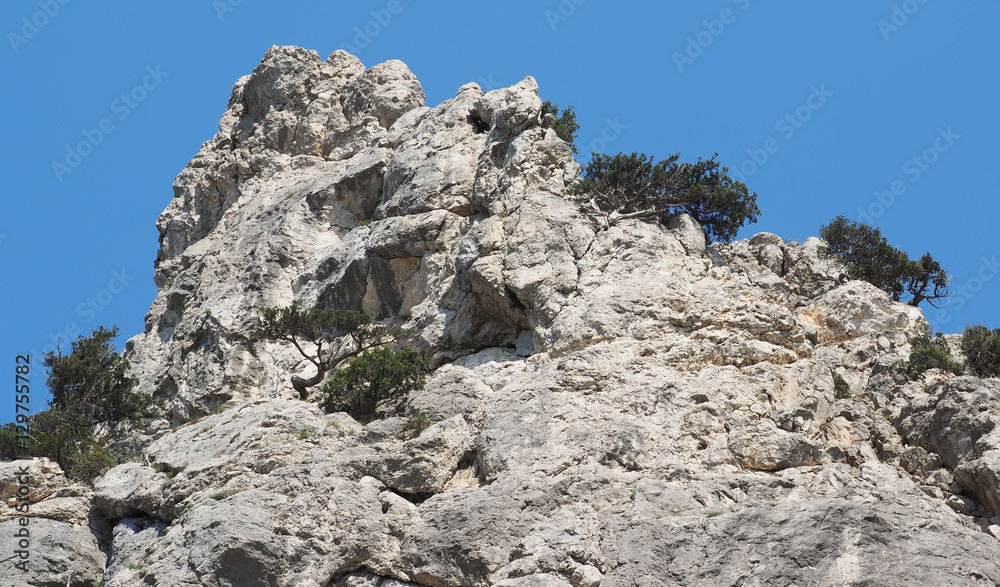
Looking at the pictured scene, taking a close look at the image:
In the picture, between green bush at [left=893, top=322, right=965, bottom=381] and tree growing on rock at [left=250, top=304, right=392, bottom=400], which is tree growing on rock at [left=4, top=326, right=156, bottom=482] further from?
green bush at [left=893, top=322, right=965, bottom=381]

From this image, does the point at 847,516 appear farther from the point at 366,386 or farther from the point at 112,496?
the point at 112,496

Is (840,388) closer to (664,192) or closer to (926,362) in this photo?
(926,362)

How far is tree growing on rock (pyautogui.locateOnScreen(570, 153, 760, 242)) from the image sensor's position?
3766 centimetres

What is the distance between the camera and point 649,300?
3183 centimetres

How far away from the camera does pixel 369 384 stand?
31.7 m

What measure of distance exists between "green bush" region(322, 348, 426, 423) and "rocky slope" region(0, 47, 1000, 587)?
1.26 m

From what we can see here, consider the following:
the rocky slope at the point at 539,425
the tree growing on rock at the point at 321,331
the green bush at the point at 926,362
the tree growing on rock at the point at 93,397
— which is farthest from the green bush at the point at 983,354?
the tree growing on rock at the point at 93,397

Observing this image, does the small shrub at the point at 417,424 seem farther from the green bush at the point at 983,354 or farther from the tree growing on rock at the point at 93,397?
the green bush at the point at 983,354

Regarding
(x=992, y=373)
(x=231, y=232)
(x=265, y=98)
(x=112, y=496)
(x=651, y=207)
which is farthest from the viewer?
(x=265, y=98)

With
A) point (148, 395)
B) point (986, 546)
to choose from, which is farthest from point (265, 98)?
point (986, 546)

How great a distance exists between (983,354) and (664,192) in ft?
45.2

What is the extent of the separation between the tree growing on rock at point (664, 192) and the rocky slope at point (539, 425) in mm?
1411

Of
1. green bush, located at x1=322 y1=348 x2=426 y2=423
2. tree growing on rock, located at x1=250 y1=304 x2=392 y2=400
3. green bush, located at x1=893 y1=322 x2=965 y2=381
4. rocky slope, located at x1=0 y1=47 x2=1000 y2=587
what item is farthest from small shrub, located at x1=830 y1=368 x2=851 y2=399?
tree growing on rock, located at x1=250 y1=304 x2=392 y2=400

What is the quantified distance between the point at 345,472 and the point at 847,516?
535 inches
